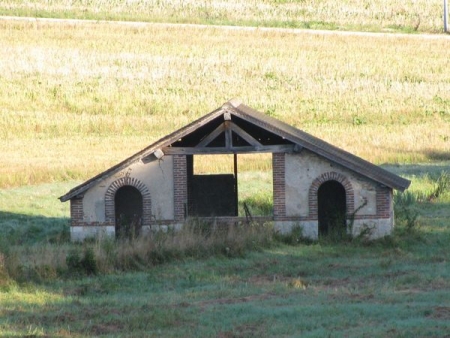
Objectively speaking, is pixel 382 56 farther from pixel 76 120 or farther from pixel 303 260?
pixel 303 260

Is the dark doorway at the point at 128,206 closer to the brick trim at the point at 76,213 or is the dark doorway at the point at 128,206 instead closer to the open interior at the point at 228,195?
the brick trim at the point at 76,213

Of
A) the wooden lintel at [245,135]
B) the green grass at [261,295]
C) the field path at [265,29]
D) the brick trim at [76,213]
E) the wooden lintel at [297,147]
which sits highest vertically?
the field path at [265,29]

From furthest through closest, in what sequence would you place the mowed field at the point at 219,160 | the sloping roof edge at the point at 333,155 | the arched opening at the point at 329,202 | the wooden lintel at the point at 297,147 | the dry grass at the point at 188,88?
the dry grass at the point at 188,88
the arched opening at the point at 329,202
the wooden lintel at the point at 297,147
the sloping roof edge at the point at 333,155
the mowed field at the point at 219,160

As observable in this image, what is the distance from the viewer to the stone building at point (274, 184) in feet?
86.8

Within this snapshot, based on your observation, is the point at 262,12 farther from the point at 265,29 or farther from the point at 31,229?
the point at 31,229

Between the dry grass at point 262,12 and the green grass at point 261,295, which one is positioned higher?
the dry grass at point 262,12

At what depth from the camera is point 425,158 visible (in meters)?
43.5

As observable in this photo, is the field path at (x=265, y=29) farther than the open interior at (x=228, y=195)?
Yes

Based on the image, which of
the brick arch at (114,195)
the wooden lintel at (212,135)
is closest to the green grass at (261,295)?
the brick arch at (114,195)

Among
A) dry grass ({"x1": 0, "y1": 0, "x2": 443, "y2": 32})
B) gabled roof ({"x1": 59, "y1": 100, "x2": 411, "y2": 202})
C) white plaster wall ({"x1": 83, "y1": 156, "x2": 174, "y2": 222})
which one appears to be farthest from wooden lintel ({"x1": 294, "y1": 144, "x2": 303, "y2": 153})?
dry grass ({"x1": 0, "y1": 0, "x2": 443, "y2": 32})

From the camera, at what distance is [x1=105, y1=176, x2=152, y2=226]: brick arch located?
2686 centimetres

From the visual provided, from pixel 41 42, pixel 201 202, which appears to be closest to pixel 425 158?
pixel 201 202

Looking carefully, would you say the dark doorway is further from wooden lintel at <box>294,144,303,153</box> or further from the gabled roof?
wooden lintel at <box>294,144,303,153</box>

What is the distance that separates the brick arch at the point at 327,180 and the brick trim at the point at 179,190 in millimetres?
3140
